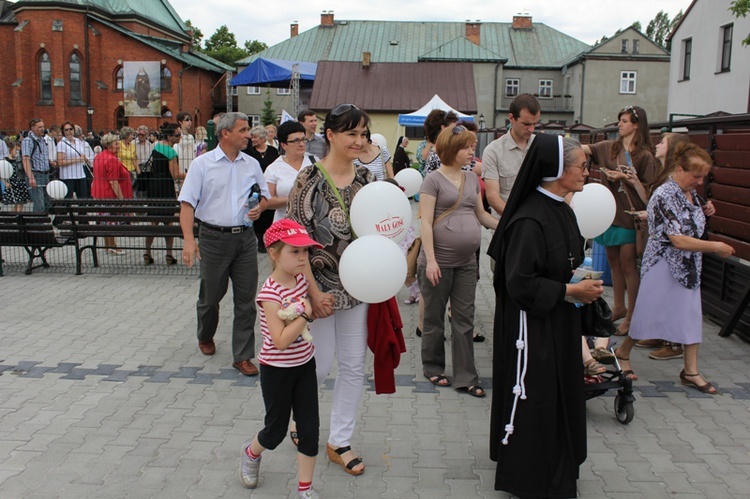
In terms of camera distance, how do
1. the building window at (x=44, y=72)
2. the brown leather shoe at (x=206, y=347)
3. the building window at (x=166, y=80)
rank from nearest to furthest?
the brown leather shoe at (x=206, y=347)
the building window at (x=44, y=72)
the building window at (x=166, y=80)

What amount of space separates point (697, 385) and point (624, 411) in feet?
3.31

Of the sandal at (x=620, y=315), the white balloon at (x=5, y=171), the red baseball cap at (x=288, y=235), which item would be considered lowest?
the sandal at (x=620, y=315)

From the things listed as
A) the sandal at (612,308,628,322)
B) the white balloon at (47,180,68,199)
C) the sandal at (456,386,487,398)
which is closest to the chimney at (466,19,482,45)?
the white balloon at (47,180,68,199)

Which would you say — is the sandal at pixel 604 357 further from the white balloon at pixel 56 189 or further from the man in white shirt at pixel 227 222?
the white balloon at pixel 56 189

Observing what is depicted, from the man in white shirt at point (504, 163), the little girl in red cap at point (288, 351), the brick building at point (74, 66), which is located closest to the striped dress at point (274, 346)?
the little girl in red cap at point (288, 351)

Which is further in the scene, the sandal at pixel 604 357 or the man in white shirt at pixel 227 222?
the man in white shirt at pixel 227 222

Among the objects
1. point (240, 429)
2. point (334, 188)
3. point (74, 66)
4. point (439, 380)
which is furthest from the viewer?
point (74, 66)

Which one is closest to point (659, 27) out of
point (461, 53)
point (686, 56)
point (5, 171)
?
point (461, 53)

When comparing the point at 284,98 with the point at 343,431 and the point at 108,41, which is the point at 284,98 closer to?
the point at 108,41

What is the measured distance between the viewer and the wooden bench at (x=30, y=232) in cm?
984

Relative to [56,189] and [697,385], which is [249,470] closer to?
[697,385]

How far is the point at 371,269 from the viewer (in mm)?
3643

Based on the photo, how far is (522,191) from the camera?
3.66 meters

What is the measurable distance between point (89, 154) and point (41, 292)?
7.66 meters
